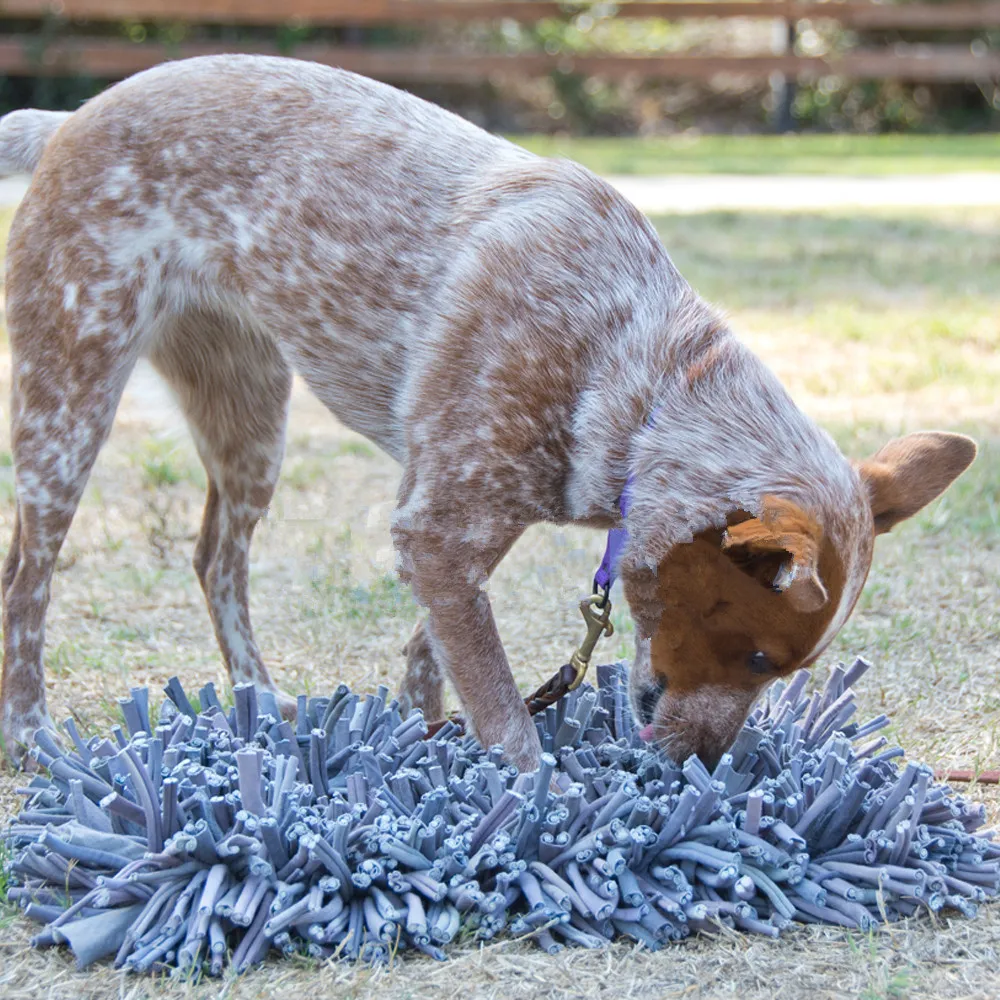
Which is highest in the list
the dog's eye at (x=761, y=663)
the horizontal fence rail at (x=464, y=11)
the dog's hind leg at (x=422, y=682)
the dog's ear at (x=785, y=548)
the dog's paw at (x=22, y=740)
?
the horizontal fence rail at (x=464, y=11)

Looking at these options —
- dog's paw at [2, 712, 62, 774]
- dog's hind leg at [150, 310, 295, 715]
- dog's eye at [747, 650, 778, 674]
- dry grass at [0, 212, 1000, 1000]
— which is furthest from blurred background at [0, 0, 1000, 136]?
dog's eye at [747, 650, 778, 674]

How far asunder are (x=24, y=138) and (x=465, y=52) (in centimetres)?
1462

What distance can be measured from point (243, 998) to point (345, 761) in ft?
2.20

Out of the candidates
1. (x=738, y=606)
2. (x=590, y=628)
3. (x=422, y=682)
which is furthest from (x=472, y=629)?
(x=738, y=606)

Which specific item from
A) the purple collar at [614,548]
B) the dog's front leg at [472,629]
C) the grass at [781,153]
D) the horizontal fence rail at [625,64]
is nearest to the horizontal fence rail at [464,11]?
the horizontal fence rail at [625,64]

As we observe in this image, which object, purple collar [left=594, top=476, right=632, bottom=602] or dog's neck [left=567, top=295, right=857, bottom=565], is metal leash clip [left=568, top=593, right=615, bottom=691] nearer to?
purple collar [left=594, top=476, right=632, bottom=602]

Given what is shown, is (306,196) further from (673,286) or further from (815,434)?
(815,434)

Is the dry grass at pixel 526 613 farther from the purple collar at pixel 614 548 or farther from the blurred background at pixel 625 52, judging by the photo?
the blurred background at pixel 625 52

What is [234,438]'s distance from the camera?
3422 mm

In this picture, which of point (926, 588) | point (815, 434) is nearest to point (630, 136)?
point (926, 588)

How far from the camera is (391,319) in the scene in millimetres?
2936

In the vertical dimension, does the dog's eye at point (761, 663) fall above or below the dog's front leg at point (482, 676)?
above

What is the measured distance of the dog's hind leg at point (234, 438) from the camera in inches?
133

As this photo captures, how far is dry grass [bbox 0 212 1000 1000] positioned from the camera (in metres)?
2.20
